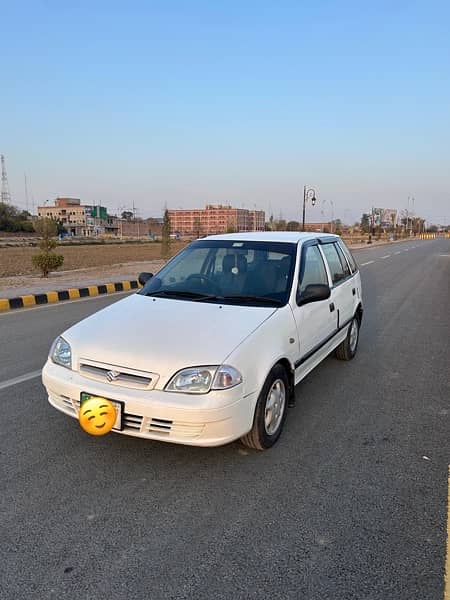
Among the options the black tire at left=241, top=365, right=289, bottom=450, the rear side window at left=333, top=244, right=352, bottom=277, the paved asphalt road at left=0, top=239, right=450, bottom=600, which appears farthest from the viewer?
the rear side window at left=333, top=244, right=352, bottom=277

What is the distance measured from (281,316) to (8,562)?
2334mm

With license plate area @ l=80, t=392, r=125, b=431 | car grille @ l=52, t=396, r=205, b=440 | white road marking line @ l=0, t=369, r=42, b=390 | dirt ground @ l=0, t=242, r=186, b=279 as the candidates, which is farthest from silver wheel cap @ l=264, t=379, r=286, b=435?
dirt ground @ l=0, t=242, r=186, b=279

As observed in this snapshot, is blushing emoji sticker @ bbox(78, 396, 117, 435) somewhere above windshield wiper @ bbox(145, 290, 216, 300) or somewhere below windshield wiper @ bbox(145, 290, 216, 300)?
below

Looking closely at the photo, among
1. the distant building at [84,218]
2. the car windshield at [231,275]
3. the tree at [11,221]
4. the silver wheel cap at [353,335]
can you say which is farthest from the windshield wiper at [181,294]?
the distant building at [84,218]

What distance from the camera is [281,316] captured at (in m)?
3.63

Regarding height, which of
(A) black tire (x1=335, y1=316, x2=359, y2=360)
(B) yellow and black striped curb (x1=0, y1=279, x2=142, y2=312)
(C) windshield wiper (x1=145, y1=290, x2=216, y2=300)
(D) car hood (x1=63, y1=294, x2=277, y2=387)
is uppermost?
(C) windshield wiper (x1=145, y1=290, x2=216, y2=300)

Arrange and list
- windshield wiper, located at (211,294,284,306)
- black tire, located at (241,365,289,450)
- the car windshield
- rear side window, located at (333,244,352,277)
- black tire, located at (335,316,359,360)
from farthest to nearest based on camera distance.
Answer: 1. black tire, located at (335,316,359,360)
2. rear side window, located at (333,244,352,277)
3. the car windshield
4. windshield wiper, located at (211,294,284,306)
5. black tire, located at (241,365,289,450)

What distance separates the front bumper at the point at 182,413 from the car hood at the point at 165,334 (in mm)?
157

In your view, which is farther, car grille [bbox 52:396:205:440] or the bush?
the bush

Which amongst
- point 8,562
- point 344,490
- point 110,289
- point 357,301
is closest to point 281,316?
point 344,490

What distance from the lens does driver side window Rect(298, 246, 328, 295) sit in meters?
4.19

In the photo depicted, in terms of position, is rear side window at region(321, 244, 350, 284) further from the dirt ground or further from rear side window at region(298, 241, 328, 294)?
the dirt ground

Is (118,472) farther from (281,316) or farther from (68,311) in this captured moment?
(68,311)

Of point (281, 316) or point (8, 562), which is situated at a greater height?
point (281, 316)
